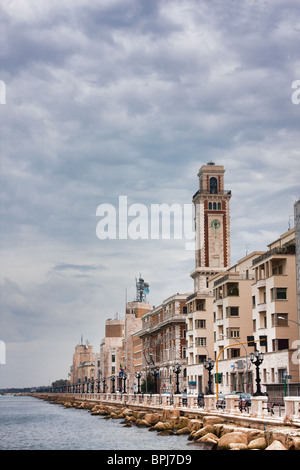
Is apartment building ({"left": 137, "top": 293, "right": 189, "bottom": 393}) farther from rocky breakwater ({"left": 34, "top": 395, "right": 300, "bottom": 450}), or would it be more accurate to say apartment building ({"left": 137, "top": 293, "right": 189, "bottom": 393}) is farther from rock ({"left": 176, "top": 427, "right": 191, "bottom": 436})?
rock ({"left": 176, "top": 427, "right": 191, "bottom": 436})

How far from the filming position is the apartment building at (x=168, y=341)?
409 feet

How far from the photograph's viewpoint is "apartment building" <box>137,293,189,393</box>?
4914 inches

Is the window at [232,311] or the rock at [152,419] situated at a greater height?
the window at [232,311]

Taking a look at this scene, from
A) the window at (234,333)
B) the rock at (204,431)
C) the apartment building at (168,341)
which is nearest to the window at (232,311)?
the window at (234,333)

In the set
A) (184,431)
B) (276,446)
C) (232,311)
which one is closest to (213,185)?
(232,311)

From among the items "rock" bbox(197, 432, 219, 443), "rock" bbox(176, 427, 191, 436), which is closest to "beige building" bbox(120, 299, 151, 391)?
"rock" bbox(176, 427, 191, 436)

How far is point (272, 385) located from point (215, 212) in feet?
253

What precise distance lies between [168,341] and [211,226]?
27.1 m

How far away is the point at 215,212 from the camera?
142875 mm

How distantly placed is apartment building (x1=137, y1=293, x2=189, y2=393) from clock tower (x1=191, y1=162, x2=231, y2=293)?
8013 mm

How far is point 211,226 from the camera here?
A: 14188cm

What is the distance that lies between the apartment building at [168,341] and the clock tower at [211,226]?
315 inches

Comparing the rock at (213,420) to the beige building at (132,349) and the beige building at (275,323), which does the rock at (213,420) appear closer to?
the beige building at (275,323)
